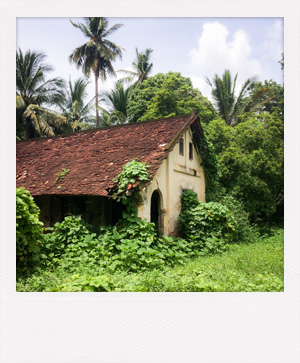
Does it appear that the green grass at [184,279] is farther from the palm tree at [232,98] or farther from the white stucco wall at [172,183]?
the palm tree at [232,98]

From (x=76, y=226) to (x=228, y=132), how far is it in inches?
330

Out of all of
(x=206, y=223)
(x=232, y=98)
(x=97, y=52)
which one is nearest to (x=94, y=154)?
(x=206, y=223)

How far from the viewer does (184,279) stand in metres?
5.69

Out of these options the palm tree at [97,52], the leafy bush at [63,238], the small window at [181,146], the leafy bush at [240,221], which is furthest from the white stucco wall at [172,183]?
the palm tree at [97,52]

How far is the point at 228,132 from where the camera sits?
45.9 ft

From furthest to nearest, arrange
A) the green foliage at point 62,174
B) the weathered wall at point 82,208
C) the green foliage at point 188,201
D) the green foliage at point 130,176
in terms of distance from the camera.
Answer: the green foliage at point 188,201
the weathered wall at point 82,208
the green foliage at point 62,174
the green foliage at point 130,176

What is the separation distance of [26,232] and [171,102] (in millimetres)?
10795

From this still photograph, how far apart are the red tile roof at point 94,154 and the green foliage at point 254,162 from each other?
320 centimetres

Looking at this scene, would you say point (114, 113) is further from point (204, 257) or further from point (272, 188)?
point (204, 257)

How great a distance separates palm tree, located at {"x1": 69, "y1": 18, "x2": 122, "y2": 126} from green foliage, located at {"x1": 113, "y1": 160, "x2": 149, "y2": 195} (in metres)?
10.9

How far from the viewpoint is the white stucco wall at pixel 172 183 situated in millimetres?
8680

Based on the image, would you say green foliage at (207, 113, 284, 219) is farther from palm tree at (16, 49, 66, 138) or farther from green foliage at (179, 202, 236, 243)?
palm tree at (16, 49, 66, 138)
